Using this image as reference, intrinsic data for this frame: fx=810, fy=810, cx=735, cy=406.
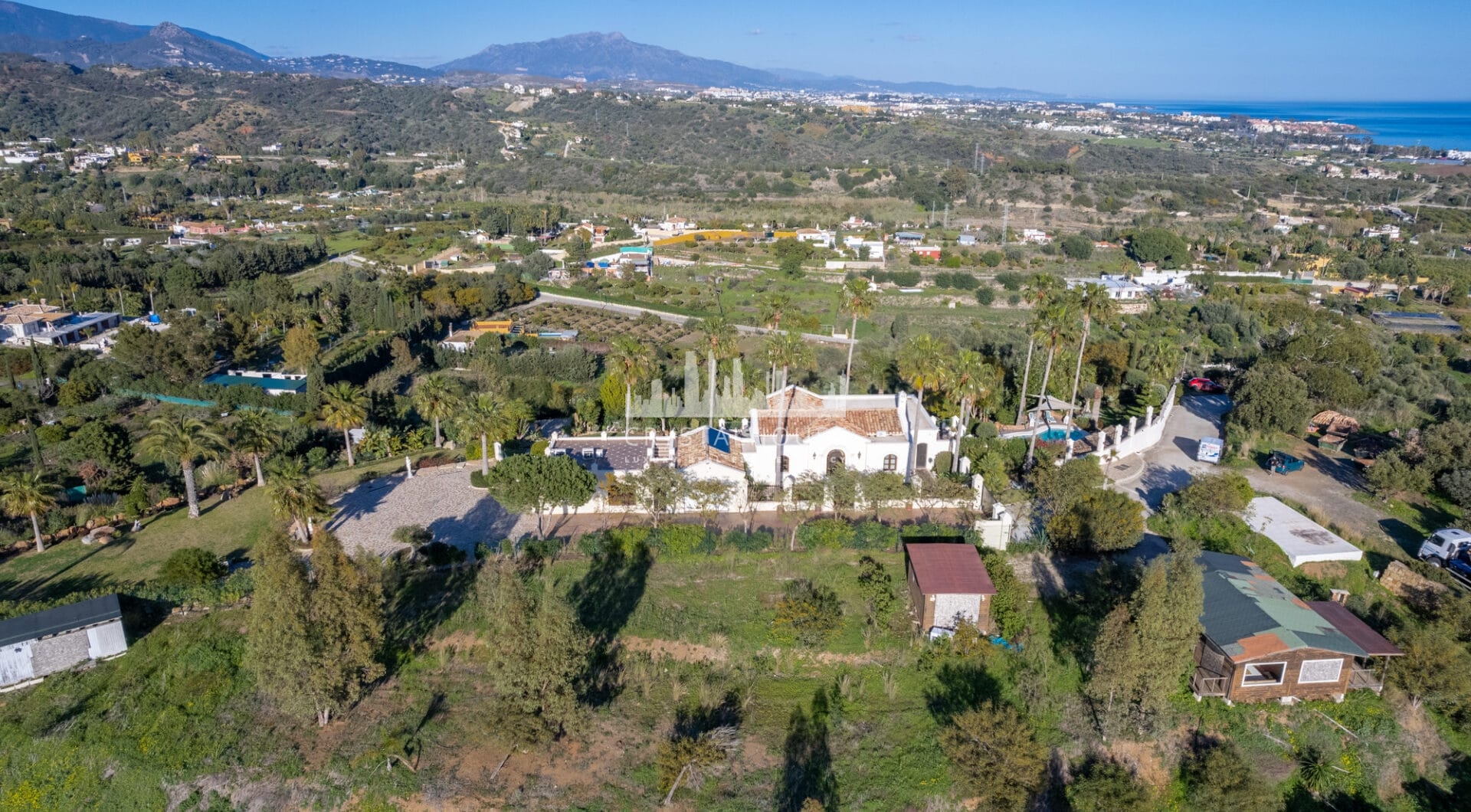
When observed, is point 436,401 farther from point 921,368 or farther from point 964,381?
point 964,381

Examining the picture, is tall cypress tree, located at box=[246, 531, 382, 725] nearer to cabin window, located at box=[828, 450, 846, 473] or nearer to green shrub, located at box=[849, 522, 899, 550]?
green shrub, located at box=[849, 522, 899, 550]

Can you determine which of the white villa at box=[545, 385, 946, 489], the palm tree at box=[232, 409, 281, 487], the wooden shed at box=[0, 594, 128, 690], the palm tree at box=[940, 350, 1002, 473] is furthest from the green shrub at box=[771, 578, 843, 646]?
the palm tree at box=[232, 409, 281, 487]

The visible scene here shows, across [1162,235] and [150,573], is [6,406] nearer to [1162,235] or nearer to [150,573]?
[150,573]

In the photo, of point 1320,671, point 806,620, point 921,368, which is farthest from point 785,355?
point 1320,671

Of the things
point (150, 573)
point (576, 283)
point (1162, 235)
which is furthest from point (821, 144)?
point (150, 573)

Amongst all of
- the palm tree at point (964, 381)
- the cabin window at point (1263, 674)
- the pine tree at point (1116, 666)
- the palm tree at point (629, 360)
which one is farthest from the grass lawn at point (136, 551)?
the cabin window at point (1263, 674)

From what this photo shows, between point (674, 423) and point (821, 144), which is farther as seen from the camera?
point (821, 144)
